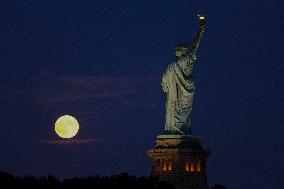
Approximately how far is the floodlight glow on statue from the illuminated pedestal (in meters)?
0.95

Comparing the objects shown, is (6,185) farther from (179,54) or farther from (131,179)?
(179,54)

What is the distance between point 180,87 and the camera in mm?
75188

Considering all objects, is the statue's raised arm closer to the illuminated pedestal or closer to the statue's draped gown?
the statue's draped gown

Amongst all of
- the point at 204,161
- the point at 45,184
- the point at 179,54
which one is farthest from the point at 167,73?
Result: the point at 45,184

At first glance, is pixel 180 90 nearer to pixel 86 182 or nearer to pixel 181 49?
pixel 181 49

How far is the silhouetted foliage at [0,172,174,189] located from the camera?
2452 inches

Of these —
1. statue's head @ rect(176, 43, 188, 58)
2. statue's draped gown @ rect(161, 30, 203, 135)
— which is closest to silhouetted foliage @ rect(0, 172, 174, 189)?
statue's draped gown @ rect(161, 30, 203, 135)

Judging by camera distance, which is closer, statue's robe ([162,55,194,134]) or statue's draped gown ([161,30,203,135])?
statue's draped gown ([161,30,203,135])

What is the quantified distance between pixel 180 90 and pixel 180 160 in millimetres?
5329

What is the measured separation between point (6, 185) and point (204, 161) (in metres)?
17.7

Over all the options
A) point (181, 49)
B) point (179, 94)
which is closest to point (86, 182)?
point (179, 94)

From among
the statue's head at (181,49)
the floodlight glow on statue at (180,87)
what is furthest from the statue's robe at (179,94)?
the statue's head at (181,49)

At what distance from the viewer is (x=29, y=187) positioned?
2443 inches

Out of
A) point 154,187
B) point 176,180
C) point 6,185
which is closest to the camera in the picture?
point 6,185
